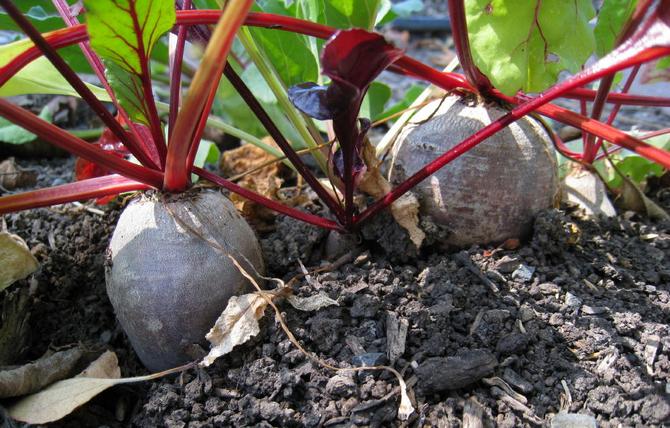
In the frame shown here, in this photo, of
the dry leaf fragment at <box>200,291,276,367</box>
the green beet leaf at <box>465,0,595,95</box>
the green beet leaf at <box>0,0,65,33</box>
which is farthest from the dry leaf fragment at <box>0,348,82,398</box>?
the green beet leaf at <box>465,0,595,95</box>

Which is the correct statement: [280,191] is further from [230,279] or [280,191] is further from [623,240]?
[623,240]

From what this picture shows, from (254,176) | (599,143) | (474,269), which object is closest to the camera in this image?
(474,269)

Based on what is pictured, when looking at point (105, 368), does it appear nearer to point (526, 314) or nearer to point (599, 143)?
point (526, 314)

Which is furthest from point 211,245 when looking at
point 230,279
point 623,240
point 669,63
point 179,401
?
point 669,63

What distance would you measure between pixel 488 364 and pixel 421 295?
20cm

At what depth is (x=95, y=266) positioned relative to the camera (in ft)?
4.30

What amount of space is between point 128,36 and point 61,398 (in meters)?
0.58

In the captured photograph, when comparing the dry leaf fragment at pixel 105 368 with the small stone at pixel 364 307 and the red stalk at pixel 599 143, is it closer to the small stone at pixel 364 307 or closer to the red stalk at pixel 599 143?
the small stone at pixel 364 307

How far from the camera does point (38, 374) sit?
990 mm

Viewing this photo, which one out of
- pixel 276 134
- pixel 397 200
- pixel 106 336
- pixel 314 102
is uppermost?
pixel 314 102

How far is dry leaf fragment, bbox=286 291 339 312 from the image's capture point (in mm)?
1023

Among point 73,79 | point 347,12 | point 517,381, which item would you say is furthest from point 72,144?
point 517,381

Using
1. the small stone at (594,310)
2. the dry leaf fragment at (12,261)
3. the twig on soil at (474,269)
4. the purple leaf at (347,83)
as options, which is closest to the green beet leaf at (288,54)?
the purple leaf at (347,83)

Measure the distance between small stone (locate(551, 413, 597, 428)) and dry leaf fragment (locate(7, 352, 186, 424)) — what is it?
60 centimetres
